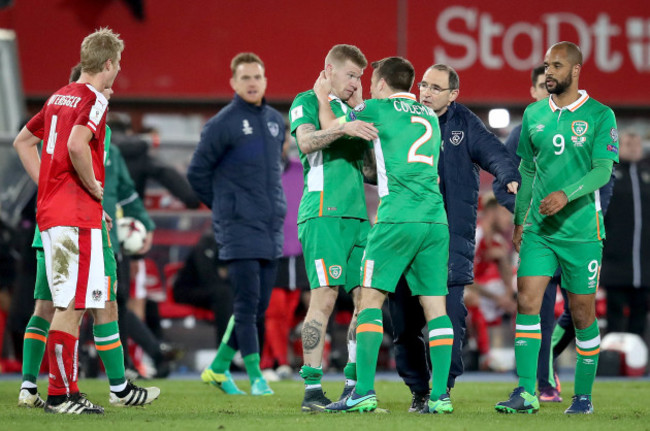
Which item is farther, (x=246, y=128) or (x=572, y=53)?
(x=246, y=128)

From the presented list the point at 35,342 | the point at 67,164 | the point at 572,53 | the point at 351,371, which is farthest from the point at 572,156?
the point at 35,342

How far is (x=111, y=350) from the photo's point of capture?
6.34 metres

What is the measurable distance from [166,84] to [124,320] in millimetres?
5522

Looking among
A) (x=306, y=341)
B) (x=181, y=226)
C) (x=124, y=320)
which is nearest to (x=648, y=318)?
(x=181, y=226)

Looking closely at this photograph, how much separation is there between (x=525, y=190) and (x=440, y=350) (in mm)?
1190

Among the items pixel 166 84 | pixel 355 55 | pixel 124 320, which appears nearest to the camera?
pixel 355 55

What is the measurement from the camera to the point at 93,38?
6.12m

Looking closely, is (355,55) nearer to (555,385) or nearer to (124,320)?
(555,385)

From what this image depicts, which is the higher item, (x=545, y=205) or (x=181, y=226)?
(x=545, y=205)

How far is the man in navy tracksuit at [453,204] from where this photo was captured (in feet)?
20.6

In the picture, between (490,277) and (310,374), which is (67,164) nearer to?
(310,374)

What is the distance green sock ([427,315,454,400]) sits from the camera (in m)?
5.82

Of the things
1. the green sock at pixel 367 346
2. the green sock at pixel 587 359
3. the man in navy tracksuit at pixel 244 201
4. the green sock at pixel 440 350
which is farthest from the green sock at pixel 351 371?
the man in navy tracksuit at pixel 244 201

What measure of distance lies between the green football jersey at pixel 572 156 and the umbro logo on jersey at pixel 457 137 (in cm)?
44
